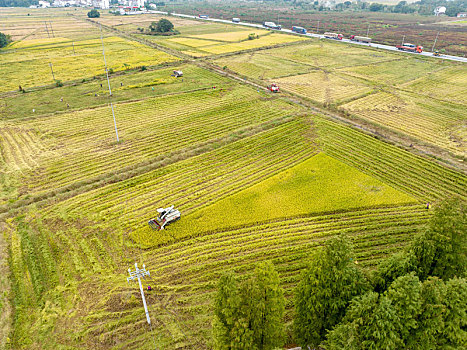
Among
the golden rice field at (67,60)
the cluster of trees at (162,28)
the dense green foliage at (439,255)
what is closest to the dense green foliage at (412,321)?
the dense green foliage at (439,255)

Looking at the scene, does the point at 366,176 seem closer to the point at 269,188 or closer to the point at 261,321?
the point at 269,188

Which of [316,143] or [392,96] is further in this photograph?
[392,96]

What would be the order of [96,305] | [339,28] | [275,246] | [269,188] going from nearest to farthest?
[96,305]
[275,246]
[269,188]
[339,28]

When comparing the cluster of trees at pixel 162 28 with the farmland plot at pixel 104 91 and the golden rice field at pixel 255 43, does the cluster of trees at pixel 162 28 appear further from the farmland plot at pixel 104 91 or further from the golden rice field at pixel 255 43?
the farmland plot at pixel 104 91

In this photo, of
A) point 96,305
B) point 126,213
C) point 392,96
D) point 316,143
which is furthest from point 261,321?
point 392,96

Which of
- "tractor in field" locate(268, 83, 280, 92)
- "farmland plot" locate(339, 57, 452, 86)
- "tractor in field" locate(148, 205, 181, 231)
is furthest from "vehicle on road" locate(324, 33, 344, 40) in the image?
"tractor in field" locate(148, 205, 181, 231)

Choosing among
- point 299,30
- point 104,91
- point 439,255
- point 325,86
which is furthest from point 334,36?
point 439,255

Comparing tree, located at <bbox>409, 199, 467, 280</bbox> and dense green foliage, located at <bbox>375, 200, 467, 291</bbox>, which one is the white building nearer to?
tree, located at <bbox>409, 199, 467, 280</bbox>
